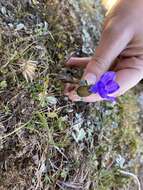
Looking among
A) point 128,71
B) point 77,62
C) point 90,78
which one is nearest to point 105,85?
point 90,78

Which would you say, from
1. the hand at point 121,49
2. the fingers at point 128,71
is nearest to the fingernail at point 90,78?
the hand at point 121,49

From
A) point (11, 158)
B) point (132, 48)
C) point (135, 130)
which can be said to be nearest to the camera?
point (11, 158)

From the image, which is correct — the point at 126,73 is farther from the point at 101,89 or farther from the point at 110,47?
the point at 101,89

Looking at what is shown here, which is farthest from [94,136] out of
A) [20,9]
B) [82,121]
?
[20,9]

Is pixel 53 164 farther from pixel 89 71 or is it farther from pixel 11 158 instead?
pixel 89 71

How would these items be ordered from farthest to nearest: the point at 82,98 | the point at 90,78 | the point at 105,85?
1. the point at 82,98
2. the point at 90,78
3. the point at 105,85

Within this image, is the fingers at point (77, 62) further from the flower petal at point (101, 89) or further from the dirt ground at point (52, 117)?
the flower petal at point (101, 89)
